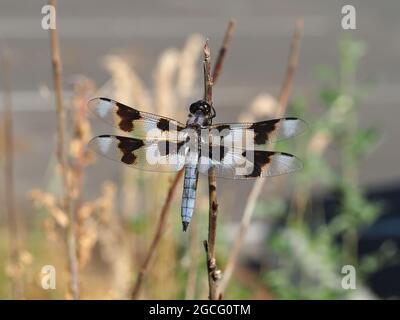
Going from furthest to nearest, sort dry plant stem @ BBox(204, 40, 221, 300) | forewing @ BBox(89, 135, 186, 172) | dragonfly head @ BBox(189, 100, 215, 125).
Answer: forewing @ BBox(89, 135, 186, 172) < dragonfly head @ BBox(189, 100, 215, 125) < dry plant stem @ BBox(204, 40, 221, 300)

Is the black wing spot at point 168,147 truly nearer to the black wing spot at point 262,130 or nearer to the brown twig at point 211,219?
the black wing spot at point 262,130

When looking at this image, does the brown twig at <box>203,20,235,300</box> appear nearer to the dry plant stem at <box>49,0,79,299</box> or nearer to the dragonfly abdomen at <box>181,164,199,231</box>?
the dragonfly abdomen at <box>181,164,199,231</box>

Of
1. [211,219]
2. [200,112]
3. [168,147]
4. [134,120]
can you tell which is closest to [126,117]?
[134,120]

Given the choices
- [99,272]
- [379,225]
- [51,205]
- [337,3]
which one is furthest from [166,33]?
[51,205]

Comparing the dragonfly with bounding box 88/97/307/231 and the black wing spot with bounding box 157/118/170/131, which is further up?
the black wing spot with bounding box 157/118/170/131

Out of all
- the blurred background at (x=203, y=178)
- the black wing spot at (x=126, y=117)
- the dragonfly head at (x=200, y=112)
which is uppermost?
the blurred background at (x=203, y=178)

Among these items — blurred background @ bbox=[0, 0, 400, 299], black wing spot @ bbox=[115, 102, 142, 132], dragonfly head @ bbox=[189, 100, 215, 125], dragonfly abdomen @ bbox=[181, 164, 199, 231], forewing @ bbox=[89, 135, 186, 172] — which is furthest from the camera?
blurred background @ bbox=[0, 0, 400, 299]

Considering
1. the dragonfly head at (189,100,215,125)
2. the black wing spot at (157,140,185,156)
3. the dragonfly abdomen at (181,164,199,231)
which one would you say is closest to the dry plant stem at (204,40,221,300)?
the dragonfly head at (189,100,215,125)

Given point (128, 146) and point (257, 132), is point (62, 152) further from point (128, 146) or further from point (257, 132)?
point (257, 132)

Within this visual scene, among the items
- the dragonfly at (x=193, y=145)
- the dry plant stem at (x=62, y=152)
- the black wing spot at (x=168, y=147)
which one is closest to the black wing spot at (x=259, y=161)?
the dragonfly at (x=193, y=145)

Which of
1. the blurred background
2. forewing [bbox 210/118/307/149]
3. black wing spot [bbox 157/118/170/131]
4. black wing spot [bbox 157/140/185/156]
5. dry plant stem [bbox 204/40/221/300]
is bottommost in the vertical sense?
dry plant stem [bbox 204/40/221/300]
